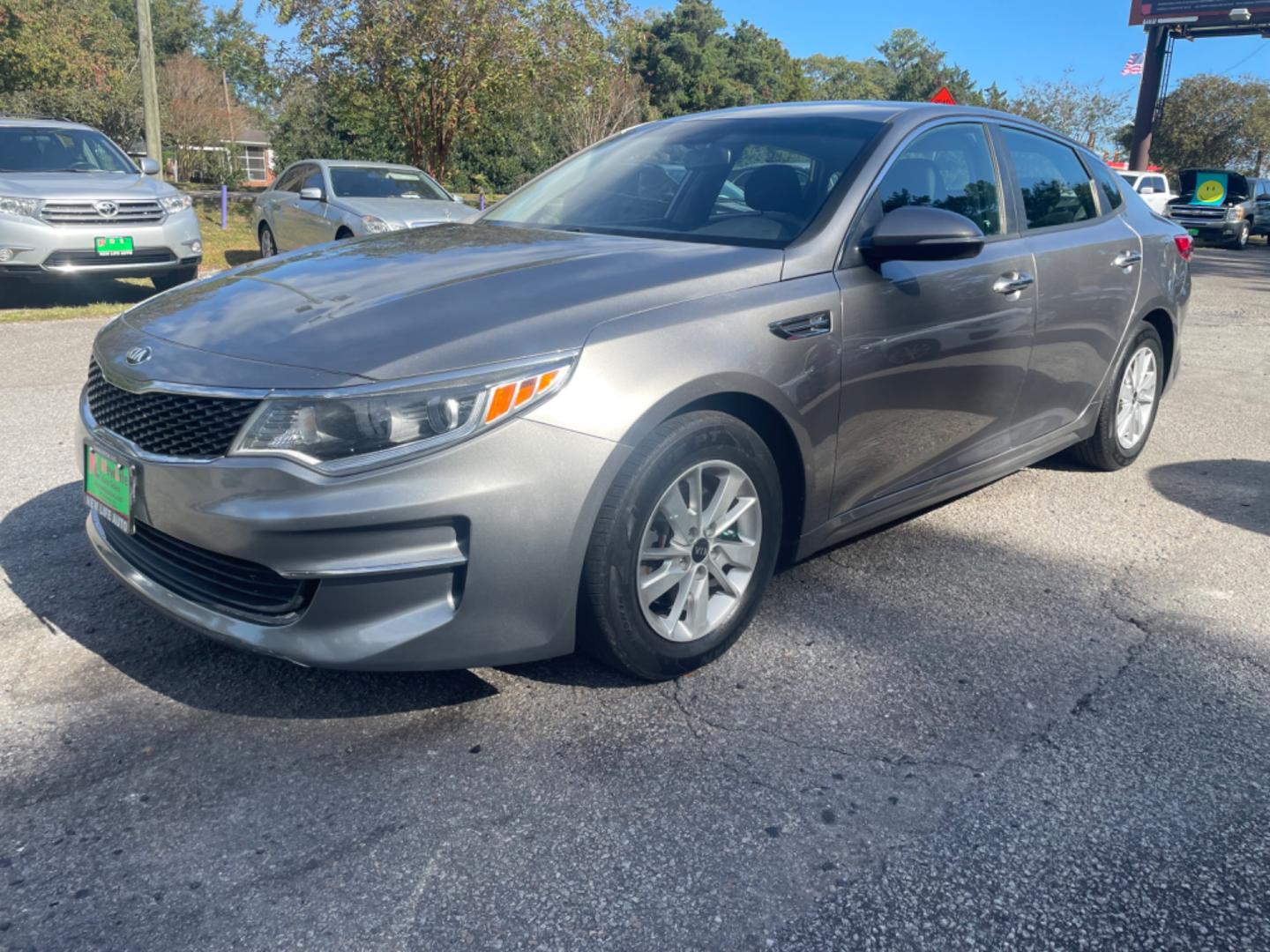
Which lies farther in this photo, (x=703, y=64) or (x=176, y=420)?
(x=703, y=64)

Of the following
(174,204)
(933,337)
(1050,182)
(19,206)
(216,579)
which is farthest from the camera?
(174,204)

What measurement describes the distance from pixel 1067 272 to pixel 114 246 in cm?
836

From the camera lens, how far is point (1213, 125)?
43375 millimetres

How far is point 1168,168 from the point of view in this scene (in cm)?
4553

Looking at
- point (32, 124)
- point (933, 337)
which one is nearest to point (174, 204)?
point (32, 124)

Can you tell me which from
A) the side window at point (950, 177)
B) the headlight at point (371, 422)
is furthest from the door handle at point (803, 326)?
the headlight at point (371, 422)

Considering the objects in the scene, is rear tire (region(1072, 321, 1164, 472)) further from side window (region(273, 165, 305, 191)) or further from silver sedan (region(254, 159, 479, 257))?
side window (region(273, 165, 305, 191))

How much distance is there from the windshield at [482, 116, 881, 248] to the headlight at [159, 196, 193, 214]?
694 cm

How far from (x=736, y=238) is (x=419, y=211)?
8591 millimetres

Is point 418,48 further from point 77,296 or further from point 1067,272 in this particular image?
point 1067,272

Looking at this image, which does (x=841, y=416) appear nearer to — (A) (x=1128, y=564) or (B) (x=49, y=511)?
(A) (x=1128, y=564)

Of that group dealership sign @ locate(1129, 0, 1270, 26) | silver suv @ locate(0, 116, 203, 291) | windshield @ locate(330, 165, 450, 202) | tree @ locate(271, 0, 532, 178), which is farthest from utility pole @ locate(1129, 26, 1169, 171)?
silver suv @ locate(0, 116, 203, 291)

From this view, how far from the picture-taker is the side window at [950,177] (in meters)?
3.65

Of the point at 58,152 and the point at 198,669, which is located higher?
the point at 58,152
